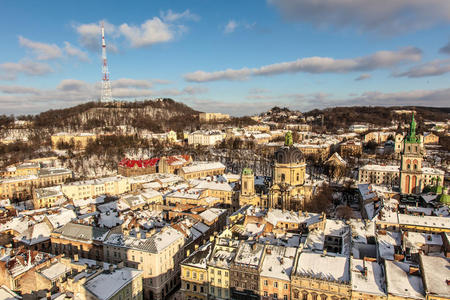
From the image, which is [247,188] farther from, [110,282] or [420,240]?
[110,282]

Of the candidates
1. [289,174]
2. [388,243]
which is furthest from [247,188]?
[388,243]

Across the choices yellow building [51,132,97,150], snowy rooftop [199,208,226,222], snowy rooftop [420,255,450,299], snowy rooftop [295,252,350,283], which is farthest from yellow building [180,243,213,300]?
yellow building [51,132,97,150]

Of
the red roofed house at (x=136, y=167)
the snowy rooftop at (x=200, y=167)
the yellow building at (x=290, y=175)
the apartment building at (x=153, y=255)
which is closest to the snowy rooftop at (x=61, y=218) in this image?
the apartment building at (x=153, y=255)

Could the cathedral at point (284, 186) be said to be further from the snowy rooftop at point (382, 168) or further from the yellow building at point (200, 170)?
the snowy rooftop at point (382, 168)

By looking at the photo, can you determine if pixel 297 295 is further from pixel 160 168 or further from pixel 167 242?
pixel 160 168

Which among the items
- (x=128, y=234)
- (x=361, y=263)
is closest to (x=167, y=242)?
(x=128, y=234)
